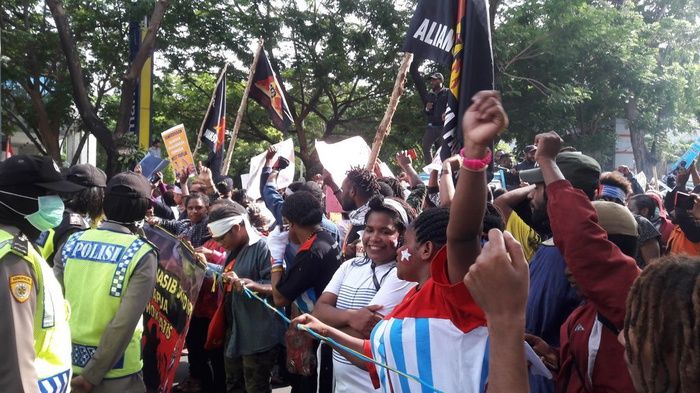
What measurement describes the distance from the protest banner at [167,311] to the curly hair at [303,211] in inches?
28.1

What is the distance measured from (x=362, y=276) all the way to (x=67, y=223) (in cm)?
202

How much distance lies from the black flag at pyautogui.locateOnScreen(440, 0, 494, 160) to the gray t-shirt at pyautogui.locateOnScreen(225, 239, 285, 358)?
174cm

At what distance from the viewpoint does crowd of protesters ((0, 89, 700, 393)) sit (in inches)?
59.4

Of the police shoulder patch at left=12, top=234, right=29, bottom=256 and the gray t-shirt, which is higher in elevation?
the police shoulder patch at left=12, top=234, right=29, bottom=256

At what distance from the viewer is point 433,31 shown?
4.59 m

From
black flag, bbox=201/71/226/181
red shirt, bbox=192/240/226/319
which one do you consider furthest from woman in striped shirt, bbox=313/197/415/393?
black flag, bbox=201/71/226/181

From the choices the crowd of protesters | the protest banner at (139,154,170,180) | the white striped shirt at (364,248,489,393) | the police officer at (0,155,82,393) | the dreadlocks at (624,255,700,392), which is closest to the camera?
the dreadlocks at (624,255,700,392)

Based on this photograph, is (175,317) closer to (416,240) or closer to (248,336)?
(248,336)

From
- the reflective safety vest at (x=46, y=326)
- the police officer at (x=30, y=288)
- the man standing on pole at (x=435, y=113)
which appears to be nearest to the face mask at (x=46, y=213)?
the police officer at (x=30, y=288)

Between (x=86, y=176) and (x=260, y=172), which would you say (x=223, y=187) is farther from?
(x=86, y=176)

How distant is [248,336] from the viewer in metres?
5.07

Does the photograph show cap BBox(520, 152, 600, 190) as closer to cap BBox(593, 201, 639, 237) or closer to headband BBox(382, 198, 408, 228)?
cap BBox(593, 201, 639, 237)

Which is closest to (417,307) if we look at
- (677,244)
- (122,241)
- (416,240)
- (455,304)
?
(455,304)

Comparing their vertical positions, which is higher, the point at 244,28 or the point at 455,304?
the point at 244,28
